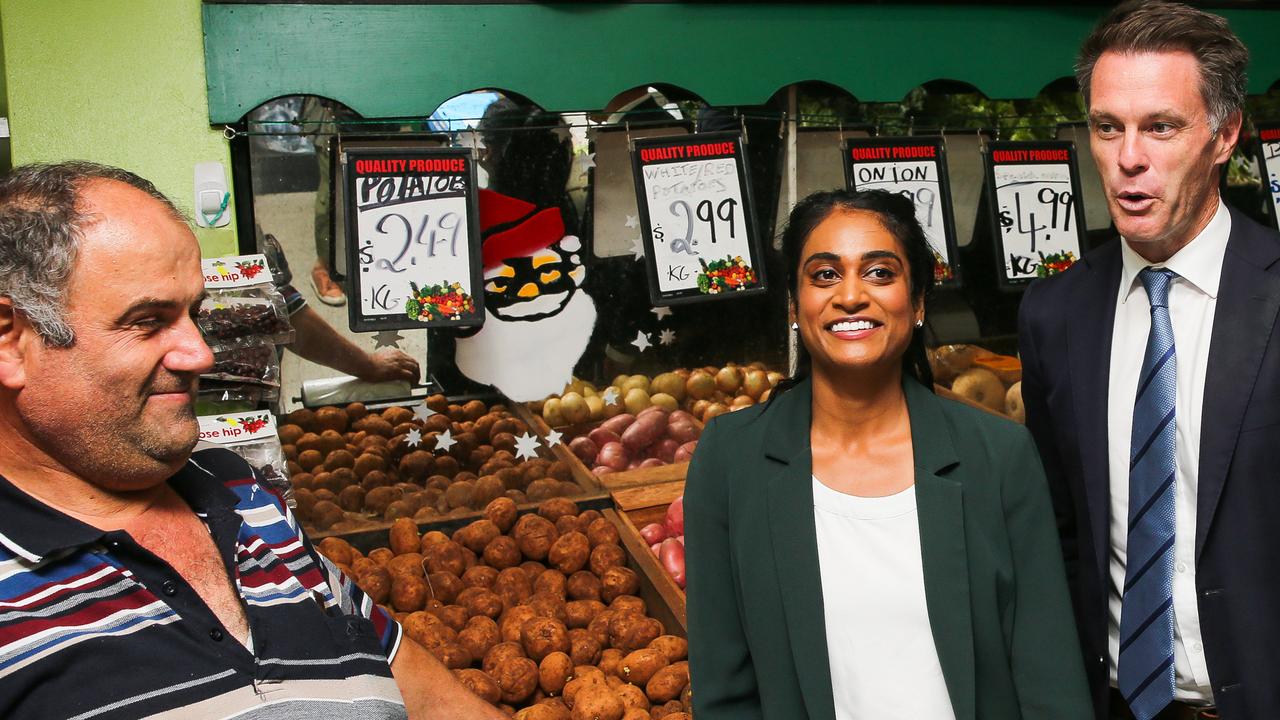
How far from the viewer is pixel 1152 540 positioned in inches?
69.6

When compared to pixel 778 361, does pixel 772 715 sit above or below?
below

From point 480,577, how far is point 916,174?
199 centimetres

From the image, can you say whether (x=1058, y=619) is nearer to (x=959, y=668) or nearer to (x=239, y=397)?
(x=959, y=668)

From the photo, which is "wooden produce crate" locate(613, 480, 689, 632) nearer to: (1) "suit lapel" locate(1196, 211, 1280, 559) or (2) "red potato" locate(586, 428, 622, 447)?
(2) "red potato" locate(586, 428, 622, 447)

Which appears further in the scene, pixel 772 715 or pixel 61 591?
pixel 772 715

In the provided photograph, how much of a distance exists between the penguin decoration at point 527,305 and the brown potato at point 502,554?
0.60m

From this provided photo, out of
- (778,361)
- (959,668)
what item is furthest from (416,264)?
(959,668)

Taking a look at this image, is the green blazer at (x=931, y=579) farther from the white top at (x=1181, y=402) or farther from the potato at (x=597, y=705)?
the potato at (x=597, y=705)

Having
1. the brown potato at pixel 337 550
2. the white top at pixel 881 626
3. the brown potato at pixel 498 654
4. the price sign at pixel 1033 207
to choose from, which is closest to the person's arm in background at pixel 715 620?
the white top at pixel 881 626

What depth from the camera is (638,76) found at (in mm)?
3408

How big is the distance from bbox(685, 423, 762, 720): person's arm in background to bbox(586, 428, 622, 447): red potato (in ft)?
5.80

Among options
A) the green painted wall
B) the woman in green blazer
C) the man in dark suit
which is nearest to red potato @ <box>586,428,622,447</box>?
the green painted wall

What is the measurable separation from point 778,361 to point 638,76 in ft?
3.70

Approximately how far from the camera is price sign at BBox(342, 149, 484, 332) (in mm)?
2988
